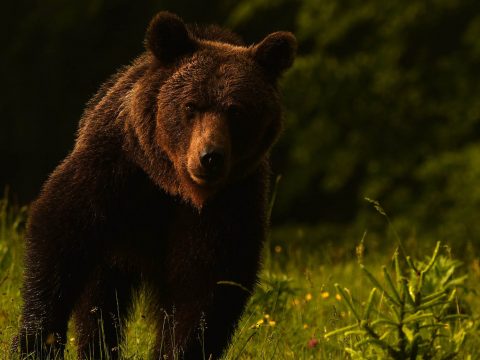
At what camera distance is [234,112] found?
4.63m

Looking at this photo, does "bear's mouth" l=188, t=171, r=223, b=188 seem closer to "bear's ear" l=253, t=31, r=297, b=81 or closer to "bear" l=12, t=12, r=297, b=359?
"bear" l=12, t=12, r=297, b=359

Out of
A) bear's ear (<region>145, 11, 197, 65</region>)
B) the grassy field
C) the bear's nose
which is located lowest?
the grassy field

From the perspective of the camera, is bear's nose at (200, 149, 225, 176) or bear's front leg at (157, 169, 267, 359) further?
bear's front leg at (157, 169, 267, 359)

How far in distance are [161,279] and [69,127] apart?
4.49 metres

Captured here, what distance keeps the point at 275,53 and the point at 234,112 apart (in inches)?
17.5

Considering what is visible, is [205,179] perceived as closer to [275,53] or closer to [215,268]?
[215,268]

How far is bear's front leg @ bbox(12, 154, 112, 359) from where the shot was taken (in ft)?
15.1

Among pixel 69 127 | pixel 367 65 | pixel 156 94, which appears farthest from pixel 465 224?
pixel 156 94

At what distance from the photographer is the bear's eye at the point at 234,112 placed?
4.60m

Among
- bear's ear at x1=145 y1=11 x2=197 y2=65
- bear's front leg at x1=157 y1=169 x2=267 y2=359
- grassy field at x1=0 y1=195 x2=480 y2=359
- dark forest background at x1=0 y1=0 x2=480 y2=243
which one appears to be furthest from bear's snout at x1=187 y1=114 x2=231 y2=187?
dark forest background at x1=0 y1=0 x2=480 y2=243

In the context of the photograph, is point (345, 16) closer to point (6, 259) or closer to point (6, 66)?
point (6, 66)

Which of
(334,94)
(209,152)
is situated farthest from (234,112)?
(334,94)

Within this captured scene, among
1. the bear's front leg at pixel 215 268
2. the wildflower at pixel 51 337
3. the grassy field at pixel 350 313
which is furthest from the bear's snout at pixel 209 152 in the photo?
the wildflower at pixel 51 337

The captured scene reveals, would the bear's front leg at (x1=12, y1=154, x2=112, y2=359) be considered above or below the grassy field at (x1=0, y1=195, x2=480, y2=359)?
above
